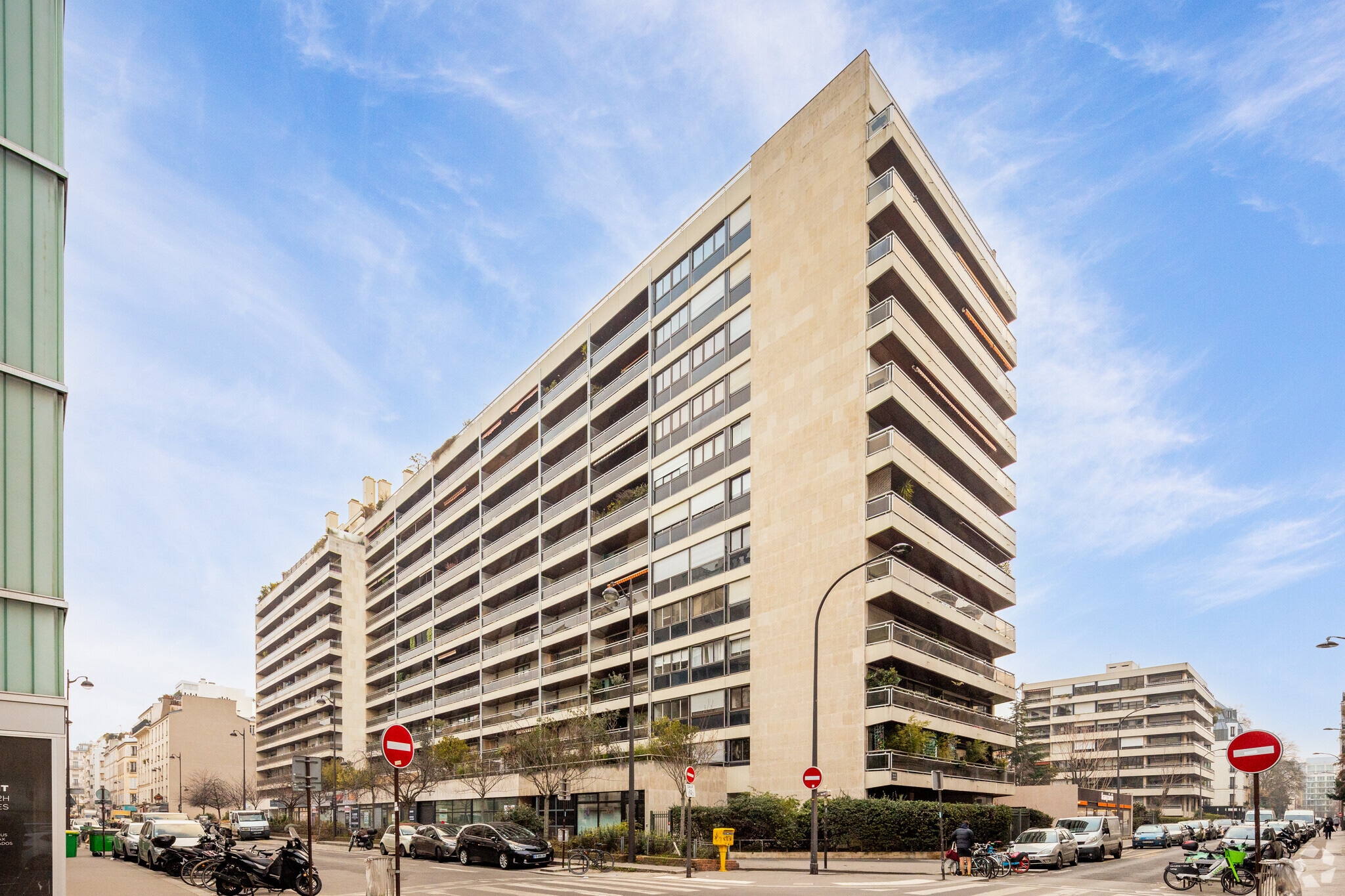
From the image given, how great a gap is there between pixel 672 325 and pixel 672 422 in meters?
5.21

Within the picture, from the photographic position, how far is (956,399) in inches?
1777

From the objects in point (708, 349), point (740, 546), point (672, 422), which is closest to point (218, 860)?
point (740, 546)

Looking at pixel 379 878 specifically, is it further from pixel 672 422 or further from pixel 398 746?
pixel 672 422

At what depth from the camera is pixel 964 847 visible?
26.2 m

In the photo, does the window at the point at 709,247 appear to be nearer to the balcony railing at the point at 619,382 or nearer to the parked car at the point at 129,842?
the balcony railing at the point at 619,382

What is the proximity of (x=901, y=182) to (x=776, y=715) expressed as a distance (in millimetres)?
22147

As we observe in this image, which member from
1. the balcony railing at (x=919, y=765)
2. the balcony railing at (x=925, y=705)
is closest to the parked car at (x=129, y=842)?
the balcony railing at (x=919, y=765)

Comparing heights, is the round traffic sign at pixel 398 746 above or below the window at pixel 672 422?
below

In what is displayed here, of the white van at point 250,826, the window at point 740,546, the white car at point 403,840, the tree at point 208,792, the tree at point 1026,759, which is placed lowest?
the tree at point 208,792

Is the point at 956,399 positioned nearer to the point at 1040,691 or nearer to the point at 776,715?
the point at 776,715

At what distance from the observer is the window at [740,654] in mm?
41344

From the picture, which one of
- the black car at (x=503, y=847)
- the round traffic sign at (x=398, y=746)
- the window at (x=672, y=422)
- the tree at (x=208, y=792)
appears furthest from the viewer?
the tree at (x=208, y=792)

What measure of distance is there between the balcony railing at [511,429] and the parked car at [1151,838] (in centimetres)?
4068

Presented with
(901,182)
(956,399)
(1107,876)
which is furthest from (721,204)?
(1107,876)
